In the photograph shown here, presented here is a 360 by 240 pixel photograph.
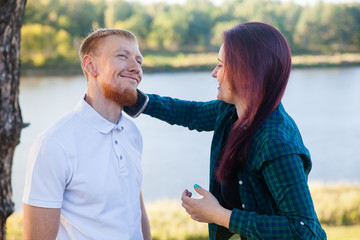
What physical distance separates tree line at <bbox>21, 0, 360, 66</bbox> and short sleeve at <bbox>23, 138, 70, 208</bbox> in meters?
41.3

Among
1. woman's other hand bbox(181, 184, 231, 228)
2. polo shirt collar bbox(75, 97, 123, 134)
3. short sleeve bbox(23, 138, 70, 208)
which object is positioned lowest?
woman's other hand bbox(181, 184, 231, 228)

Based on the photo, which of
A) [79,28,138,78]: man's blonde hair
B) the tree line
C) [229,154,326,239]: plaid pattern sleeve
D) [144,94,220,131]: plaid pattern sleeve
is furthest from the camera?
the tree line

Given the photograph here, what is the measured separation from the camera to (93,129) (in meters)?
1.64

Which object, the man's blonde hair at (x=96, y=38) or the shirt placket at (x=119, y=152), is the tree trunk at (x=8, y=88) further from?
the shirt placket at (x=119, y=152)

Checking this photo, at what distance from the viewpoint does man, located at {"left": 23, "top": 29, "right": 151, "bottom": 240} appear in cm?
146

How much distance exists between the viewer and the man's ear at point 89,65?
1.73 m

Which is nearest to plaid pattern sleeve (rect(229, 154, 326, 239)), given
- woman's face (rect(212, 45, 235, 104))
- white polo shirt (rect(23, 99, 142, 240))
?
woman's face (rect(212, 45, 235, 104))

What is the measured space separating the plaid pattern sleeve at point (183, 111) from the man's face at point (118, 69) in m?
0.31

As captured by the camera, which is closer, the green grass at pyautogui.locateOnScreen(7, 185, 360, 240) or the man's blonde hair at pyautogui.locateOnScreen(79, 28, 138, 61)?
the man's blonde hair at pyautogui.locateOnScreen(79, 28, 138, 61)

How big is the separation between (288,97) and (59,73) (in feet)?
68.9

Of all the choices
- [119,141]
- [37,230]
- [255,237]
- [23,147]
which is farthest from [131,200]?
[23,147]

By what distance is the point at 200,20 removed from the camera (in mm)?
50375

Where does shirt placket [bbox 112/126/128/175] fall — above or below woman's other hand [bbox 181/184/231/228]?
above

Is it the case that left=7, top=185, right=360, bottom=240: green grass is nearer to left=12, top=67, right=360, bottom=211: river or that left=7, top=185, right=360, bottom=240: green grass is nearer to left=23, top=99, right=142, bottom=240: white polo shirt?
left=12, top=67, right=360, bottom=211: river
